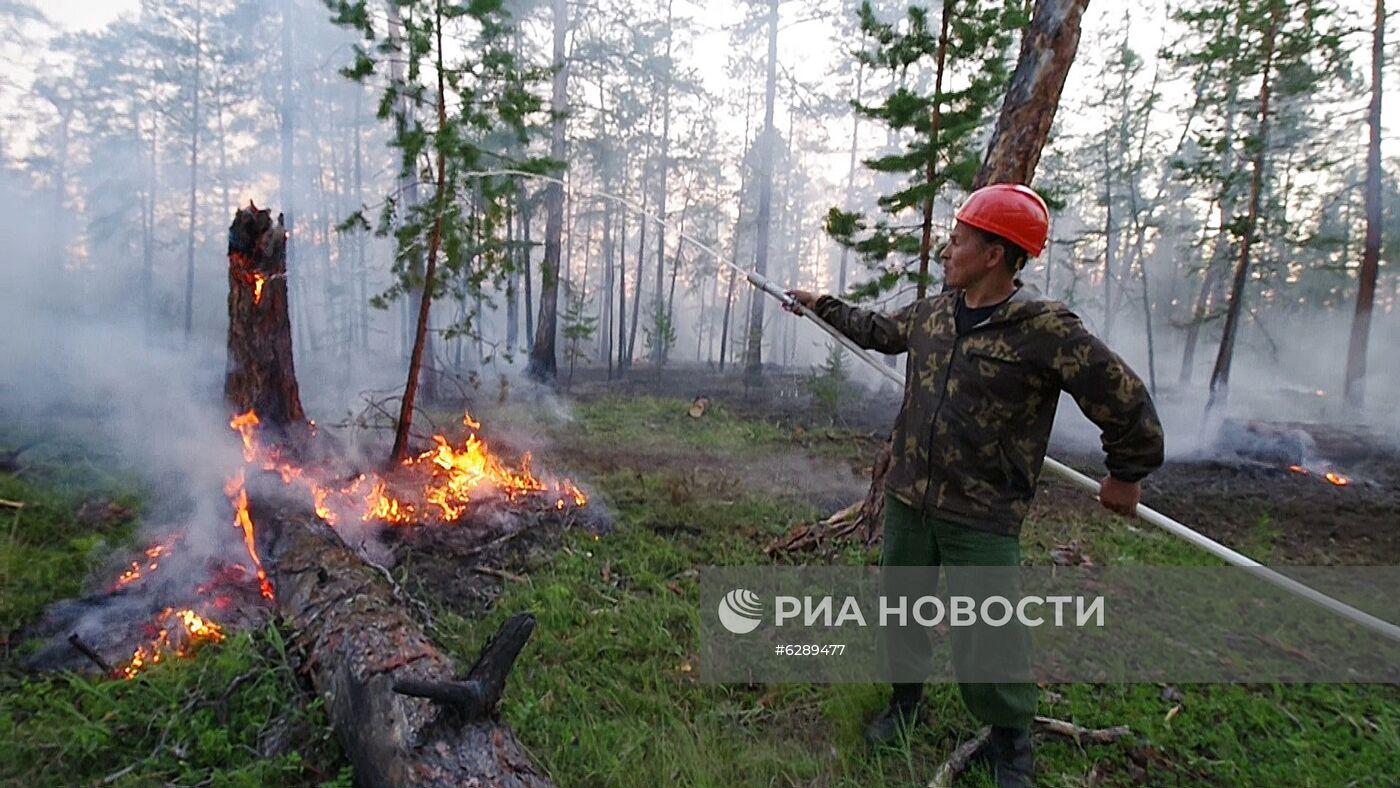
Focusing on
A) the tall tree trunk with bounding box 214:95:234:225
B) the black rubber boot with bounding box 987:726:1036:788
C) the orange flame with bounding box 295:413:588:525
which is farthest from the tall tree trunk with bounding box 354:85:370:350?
the black rubber boot with bounding box 987:726:1036:788

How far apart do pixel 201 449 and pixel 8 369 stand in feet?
32.1

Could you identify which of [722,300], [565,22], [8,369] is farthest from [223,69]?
[722,300]

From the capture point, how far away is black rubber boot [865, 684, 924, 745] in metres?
3.05

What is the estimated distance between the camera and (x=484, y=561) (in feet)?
16.8

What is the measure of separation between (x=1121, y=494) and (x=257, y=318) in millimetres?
6477

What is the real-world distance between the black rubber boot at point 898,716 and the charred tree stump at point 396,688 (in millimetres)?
1606

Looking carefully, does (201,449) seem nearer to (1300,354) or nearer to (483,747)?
(483,747)

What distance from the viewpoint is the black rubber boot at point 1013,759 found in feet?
8.74

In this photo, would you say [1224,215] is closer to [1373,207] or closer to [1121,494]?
[1373,207]

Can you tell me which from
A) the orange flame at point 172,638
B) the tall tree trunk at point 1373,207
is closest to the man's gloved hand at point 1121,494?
the orange flame at point 172,638

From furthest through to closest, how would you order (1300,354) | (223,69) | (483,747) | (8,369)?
1. (1300,354)
2. (223,69)
3. (8,369)
4. (483,747)

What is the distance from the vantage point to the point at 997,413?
249 centimetres

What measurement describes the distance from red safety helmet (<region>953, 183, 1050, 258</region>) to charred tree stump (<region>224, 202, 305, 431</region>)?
5707 mm

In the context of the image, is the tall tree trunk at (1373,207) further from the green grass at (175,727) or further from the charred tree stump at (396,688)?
the green grass at (175,727)
